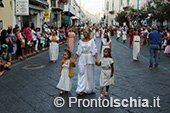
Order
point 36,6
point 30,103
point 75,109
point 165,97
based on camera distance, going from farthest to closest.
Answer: point 36,6 < point 165,97 < point 30,103 < point 75,109

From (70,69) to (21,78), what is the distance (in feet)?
8.76

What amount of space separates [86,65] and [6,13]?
13.4m

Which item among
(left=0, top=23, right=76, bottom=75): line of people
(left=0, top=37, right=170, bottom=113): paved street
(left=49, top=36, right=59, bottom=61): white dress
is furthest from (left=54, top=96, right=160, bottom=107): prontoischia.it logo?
(left=49, top=36, right=59, bottom=61): white dress

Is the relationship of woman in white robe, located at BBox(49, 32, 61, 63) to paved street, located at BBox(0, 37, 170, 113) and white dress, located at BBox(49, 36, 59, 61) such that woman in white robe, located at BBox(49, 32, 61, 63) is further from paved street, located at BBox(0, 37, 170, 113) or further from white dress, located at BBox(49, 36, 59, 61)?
paved street, located at BBox(0, 37, 170, 113)

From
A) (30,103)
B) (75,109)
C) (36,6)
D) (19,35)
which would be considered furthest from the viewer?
(36,6)

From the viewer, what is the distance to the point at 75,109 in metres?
4.89

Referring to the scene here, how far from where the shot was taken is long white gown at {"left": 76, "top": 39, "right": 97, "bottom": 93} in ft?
19.7

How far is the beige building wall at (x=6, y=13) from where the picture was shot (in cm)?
1714

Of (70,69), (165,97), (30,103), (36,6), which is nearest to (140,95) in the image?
(165,97)

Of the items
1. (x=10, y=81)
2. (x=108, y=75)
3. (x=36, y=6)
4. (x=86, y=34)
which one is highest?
(x=36, y=6)

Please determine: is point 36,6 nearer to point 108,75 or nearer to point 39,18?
point 39,18

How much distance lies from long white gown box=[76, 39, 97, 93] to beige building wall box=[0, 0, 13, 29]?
12.6m

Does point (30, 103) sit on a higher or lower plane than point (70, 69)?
lower

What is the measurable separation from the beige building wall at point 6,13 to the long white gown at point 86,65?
1256 centimetres
